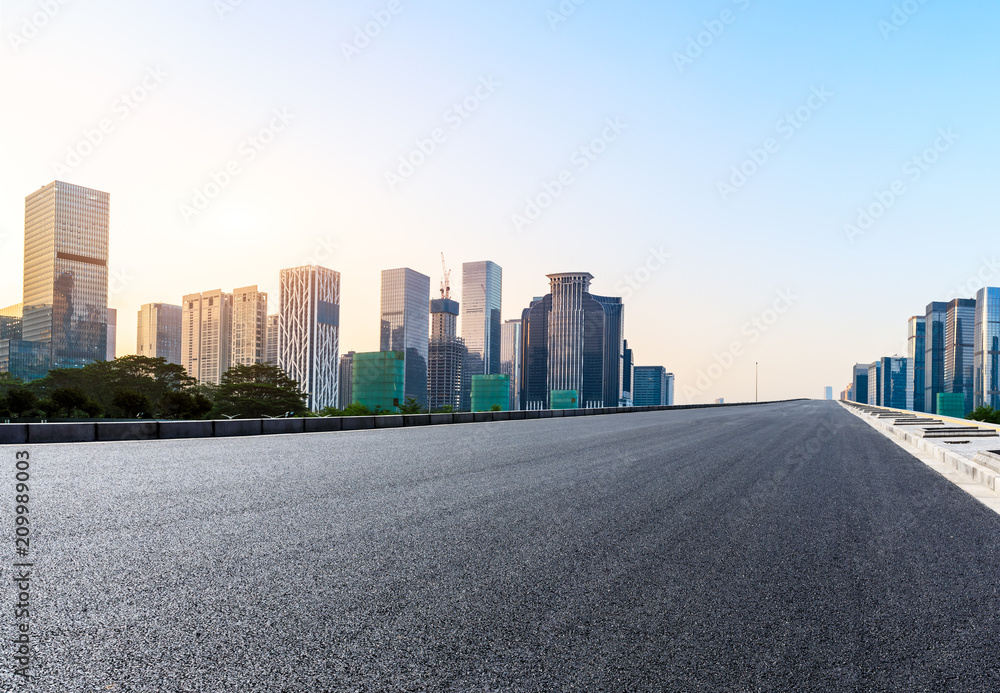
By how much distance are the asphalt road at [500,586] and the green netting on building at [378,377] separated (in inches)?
6270

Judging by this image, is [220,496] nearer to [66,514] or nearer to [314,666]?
[66,514]

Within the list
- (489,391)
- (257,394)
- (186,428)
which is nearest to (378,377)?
(489,391)

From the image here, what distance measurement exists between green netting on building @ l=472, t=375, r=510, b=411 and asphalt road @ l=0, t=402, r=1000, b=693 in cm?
17551

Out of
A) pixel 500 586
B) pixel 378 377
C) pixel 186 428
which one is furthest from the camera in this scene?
pixel 378 377

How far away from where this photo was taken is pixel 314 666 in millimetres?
3047

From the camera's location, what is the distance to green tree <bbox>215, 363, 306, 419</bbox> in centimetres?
8438

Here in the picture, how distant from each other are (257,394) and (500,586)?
87.9 metres

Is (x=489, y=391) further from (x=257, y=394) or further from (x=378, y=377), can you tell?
(x=257, y=394)

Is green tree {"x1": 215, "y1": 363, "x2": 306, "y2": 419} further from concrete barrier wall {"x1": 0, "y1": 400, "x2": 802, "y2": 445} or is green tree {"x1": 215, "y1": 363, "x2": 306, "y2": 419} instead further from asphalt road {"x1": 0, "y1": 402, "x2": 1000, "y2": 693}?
asphalt road {"x1": 0, "y1": 402, "x2": 1000, "y2": 693}

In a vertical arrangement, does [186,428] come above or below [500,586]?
below

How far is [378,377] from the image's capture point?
169000mm

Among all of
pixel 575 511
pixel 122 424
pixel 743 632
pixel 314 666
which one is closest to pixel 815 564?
pixel 743 632

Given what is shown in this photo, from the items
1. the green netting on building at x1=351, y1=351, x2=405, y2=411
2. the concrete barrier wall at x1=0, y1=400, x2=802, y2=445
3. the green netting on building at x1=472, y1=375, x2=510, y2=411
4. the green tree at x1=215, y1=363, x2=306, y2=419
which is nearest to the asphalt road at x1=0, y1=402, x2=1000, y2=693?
the concrete barrier wall at x1=0, y1=400, x2=802, y2=445

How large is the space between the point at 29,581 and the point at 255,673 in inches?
91.2
